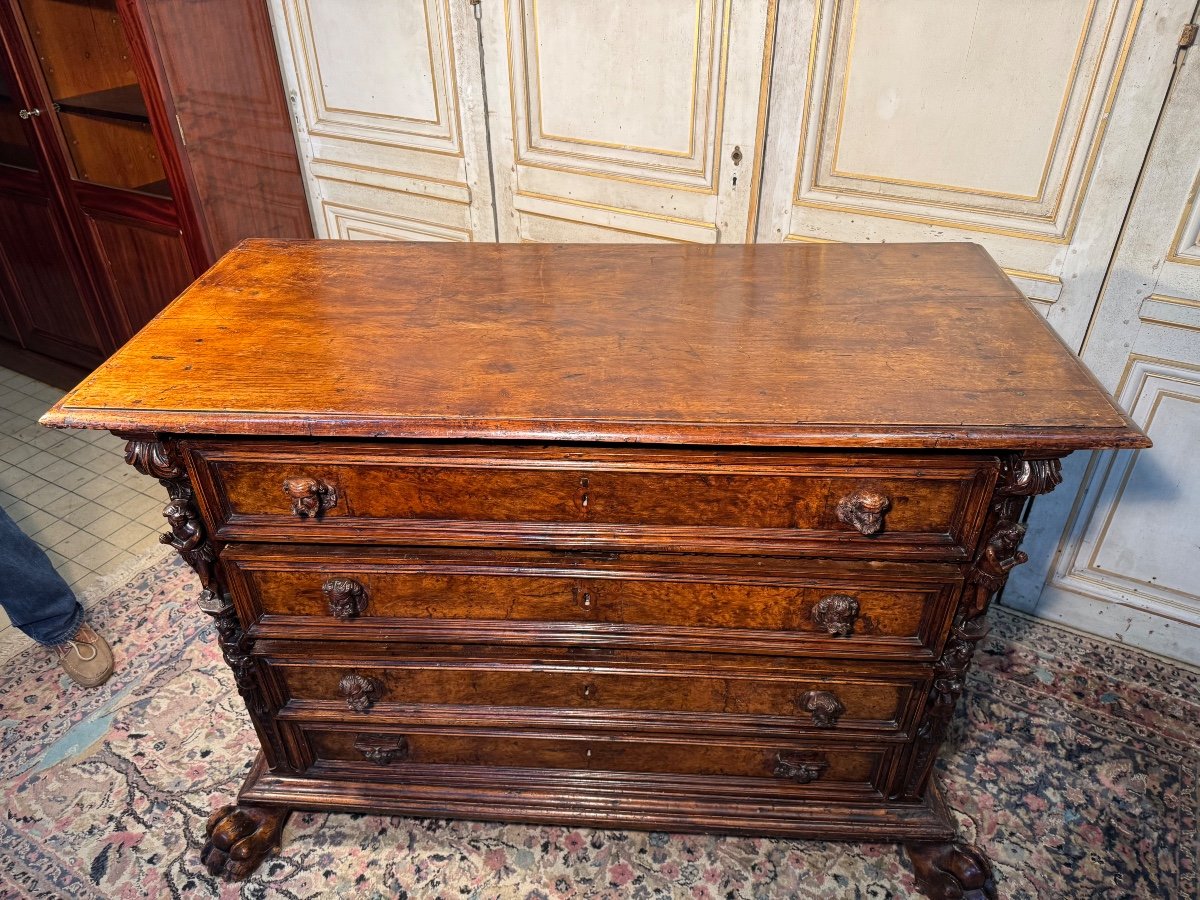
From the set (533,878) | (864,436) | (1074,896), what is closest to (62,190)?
(533,878)

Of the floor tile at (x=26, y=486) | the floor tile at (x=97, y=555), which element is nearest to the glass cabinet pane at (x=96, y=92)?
the floor tile at (x=26, y=486)

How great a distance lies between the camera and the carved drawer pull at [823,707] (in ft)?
5.50

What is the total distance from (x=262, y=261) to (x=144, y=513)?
1688 millimetres

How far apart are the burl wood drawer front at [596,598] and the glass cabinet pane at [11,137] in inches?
113

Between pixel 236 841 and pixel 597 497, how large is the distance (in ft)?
4.24

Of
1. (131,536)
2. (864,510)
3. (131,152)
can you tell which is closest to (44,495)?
(131,536)

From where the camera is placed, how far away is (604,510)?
1.50m

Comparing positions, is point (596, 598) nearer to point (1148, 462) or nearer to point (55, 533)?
point (1148, 462)

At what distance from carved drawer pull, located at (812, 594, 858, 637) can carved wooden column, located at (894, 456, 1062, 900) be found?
0.21 meters

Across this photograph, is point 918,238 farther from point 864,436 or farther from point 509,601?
point 509,601

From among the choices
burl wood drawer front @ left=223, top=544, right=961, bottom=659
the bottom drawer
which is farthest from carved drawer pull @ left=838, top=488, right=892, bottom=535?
the bottom drawer

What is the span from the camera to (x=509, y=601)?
1643 mm

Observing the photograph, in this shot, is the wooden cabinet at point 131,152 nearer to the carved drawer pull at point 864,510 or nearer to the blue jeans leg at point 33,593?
the blue jeans leg at point 33,593

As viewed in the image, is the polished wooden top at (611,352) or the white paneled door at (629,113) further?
the white paneled door at (629,113)
